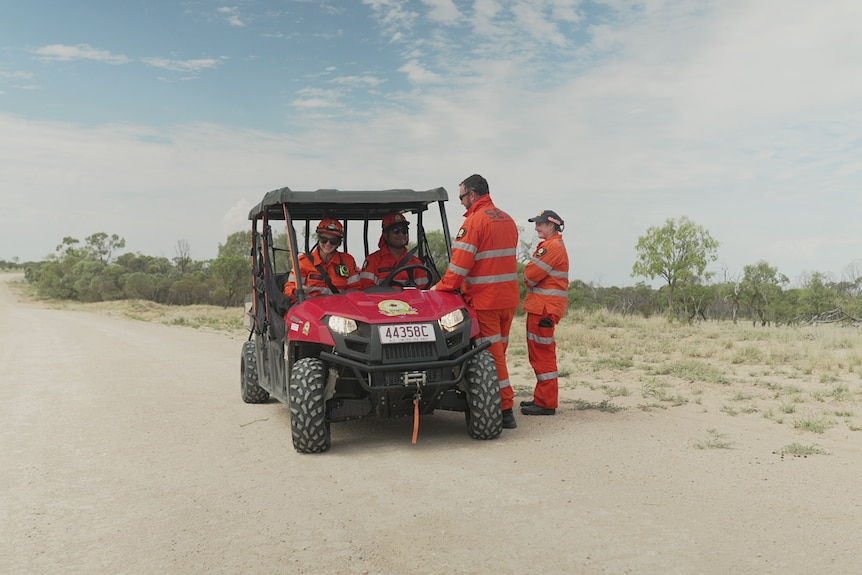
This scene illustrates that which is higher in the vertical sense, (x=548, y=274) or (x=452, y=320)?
(x=548, y=274)

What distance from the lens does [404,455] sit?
5.99 m

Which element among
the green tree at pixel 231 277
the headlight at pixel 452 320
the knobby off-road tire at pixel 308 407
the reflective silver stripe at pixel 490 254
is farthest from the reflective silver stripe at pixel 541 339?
the green tree at pixel 231 277

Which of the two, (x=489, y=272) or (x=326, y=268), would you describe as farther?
(x=326, y=268)

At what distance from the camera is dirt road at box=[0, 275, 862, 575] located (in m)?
3.89

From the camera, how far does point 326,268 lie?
7324mm

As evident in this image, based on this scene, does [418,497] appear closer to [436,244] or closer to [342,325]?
[342,325]

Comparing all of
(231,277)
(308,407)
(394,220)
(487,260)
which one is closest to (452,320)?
(487,260)

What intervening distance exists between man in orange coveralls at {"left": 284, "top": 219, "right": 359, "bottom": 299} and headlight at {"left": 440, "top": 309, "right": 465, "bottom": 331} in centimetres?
134

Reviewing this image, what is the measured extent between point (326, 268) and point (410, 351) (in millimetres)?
1725

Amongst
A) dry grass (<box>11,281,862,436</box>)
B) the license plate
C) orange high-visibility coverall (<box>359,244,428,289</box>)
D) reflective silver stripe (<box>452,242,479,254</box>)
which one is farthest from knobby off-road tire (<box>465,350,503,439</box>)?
dry grass (<box>11,281,862,436</box>)

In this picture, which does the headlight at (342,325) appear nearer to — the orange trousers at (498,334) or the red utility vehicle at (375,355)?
the red utility vehicle at (375,355)

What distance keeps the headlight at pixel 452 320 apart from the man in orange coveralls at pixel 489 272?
479mm

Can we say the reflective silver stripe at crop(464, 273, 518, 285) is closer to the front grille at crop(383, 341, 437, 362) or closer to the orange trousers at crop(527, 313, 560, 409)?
the orange trousers at crop(527, 313, 560, 409)

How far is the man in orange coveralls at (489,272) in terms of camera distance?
6.82 m
